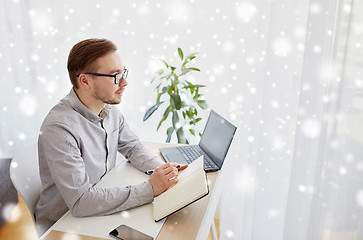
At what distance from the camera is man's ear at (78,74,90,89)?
1.25m

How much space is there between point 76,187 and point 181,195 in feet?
1.25

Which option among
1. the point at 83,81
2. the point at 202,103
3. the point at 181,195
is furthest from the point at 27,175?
the point at 202,103

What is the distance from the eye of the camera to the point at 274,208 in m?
1.71

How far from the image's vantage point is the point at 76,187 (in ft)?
3.49

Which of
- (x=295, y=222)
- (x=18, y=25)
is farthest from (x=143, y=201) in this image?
(x=18, y=25)

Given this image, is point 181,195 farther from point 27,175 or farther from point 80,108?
point 27,175

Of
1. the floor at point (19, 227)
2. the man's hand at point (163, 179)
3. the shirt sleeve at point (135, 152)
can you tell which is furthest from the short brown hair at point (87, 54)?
the floor at point (19, 227)

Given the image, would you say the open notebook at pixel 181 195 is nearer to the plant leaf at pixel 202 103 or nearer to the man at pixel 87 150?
the man at pixel 87 150

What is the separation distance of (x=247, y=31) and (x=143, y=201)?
1.13 m

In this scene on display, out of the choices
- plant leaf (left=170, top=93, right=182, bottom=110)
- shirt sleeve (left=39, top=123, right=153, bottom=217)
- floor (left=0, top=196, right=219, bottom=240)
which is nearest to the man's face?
shirt sleeve (left=39, top=123, right=153, bottom=217)

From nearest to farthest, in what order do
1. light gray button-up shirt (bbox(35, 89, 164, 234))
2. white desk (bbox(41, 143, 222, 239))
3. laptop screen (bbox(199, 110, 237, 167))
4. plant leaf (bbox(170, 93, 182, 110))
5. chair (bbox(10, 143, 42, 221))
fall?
white desk (bbox(41, 143, 222, 239)), light gray button-up shirt (bbox(35, 89, 164, 234)), chair (bbox(10, 143, 42, 221)), laptop screen (bbox(199, 110, 237, 167)), plant leaf (bbox(170, 93, 182, 110))

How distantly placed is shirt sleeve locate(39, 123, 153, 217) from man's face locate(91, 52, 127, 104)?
0.71 ft

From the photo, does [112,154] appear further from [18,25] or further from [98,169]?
[18,25]

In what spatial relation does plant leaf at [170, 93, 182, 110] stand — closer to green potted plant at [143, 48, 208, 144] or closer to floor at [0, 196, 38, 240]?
green potted plant at [143, 48, 208, 144]
